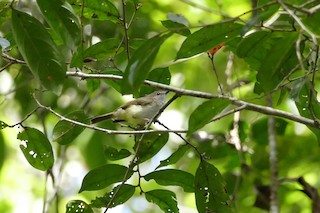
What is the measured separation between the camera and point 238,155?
12.7 ft

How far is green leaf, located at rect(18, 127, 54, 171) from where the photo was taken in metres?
2.59

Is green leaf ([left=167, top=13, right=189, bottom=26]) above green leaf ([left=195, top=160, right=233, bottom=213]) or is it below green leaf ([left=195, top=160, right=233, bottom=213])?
above

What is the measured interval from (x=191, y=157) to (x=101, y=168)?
1609 mm

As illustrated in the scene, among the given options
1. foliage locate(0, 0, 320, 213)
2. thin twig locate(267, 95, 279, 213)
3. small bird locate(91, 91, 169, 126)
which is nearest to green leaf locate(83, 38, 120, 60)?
foliage locate(0, 0, 320, 213)

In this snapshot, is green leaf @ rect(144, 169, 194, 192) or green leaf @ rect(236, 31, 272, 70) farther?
green leaf @ rect(144, 169, 194, 192)

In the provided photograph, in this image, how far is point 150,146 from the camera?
2.63 m

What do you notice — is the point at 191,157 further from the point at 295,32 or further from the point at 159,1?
the point at 295,32

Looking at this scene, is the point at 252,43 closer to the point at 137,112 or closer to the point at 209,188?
the point at 209,188

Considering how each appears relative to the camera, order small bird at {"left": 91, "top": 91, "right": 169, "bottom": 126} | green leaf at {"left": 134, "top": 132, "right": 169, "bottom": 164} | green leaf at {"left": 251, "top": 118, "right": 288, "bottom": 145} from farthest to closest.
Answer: green leaf at {"left": 251, "top": 118, "right": 288, "bottom": 145} < small bird at {"left": 91, "top": 91, "right": 169, "bottom": 126} < green leaf at {"left": 134, "top": 132, "right": 169, "bottom": 164}

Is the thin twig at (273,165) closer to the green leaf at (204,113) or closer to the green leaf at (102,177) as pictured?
the green leaf at (102,177)

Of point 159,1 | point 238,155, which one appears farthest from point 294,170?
point 159,1

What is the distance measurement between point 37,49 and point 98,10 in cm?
59

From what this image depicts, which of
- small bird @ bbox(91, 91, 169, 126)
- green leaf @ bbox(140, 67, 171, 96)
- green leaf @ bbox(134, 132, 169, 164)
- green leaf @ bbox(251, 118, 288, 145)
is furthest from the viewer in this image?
green leaf @ bbox(251, 118, 288, 145)

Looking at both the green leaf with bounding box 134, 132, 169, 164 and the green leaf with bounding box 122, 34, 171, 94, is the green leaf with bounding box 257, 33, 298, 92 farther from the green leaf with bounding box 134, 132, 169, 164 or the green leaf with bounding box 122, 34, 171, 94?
the green leaf with bounding box 134, 132, 169, 164
